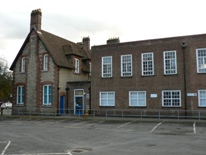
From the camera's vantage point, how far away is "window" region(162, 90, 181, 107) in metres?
24.6

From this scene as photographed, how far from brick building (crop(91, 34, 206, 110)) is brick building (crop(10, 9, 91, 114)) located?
8.80 feet

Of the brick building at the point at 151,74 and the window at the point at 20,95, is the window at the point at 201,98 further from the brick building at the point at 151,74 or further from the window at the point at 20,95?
the window at the point at 20,95

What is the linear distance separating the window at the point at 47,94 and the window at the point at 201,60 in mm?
16755

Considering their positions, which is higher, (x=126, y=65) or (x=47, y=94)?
(x=126, y=65)

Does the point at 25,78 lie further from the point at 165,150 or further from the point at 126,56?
the point at 165,150

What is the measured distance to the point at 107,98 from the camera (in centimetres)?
2805

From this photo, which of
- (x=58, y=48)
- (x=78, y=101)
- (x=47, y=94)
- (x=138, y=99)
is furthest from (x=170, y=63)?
(x=58, y=48)

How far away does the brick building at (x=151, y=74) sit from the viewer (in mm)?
24172

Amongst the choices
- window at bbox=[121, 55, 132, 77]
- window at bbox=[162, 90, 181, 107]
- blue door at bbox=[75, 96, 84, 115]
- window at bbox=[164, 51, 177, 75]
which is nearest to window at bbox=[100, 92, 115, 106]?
window at bbox=[121, 55, 132, 77]

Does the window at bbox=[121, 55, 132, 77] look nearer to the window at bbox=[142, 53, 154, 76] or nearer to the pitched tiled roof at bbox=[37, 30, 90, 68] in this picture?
the window at bbox=[142, 53, 154, 76]

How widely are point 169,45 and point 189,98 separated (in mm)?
5461

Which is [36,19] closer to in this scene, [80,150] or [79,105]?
[79,105]

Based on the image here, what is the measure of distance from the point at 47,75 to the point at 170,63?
14.5 metres

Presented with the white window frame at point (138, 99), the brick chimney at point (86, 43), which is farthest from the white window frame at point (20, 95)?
the white window frame at point (138, 99)
